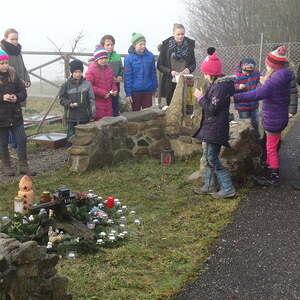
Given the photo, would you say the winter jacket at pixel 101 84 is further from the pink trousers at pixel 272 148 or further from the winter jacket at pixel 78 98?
the pink trousers at pixel 272 148

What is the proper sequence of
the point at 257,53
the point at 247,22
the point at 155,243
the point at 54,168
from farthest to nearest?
the point at 247,22, the point at 257,53, the point at 54,168, the point at 155,243

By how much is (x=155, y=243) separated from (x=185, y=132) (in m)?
3.49

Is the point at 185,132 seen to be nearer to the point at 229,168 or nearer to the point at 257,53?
the point at 229,168

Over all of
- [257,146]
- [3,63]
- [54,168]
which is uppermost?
[3,63]

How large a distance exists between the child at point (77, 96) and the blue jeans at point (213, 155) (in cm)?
251

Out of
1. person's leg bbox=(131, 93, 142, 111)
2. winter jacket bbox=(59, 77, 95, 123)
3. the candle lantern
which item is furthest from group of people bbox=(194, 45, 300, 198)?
person's leg bbox=(131, 93, 142, 111)

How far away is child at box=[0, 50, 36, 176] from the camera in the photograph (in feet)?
21.4

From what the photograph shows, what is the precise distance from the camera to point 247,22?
754 inches

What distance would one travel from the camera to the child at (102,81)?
7.59m

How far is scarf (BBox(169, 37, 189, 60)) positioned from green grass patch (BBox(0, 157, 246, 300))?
1810mm

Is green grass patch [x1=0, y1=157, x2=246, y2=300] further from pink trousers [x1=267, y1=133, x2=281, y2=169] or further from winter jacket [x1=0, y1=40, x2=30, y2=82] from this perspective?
winter jacket [x1=0, y1=40, x2=30, y2=82]

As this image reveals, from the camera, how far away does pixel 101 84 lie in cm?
777

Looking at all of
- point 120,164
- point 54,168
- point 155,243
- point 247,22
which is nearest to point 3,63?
point 54,168

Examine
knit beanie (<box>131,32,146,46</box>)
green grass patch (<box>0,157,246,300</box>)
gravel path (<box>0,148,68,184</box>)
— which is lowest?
gravel path (<box>0,148,68,184</box>)
